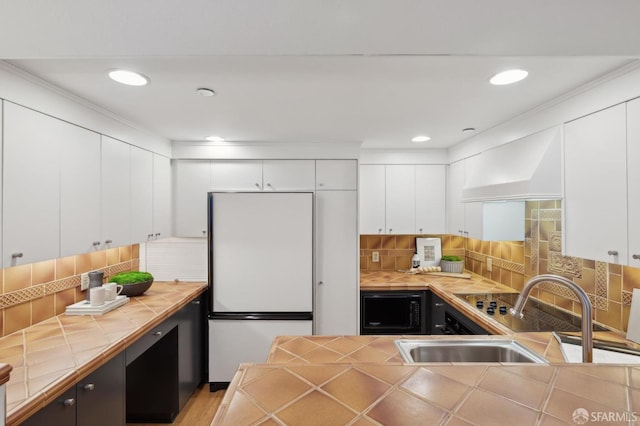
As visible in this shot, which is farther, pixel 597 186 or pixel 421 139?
pixel 421 139

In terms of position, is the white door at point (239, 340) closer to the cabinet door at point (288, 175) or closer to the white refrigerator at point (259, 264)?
the white refrigerator at point (259, 264)

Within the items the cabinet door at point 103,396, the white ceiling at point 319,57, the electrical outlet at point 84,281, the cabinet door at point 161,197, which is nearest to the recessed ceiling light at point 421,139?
the white ceiling at point 319,57

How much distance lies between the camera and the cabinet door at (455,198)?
10.1ft

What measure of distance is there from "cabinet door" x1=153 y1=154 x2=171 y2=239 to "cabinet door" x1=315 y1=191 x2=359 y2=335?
1424mm

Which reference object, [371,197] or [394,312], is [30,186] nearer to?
[371,197]

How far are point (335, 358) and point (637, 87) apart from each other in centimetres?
178

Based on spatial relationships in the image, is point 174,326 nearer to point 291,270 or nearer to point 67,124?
point 291,270

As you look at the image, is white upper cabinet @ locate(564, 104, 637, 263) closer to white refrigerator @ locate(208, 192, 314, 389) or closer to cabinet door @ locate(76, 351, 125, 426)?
white refrigerator @ locate(208, 192, 314, 389)

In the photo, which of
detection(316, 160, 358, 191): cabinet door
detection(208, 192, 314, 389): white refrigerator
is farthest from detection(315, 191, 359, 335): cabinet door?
detection(208, 192, 314, 389): white refrigerator

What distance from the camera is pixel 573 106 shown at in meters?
1.70

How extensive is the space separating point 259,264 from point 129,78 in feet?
5.81

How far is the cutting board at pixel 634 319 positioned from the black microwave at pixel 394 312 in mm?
1493

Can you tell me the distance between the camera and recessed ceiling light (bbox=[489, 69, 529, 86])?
147cm

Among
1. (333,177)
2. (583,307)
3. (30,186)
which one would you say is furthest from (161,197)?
(583,307)
